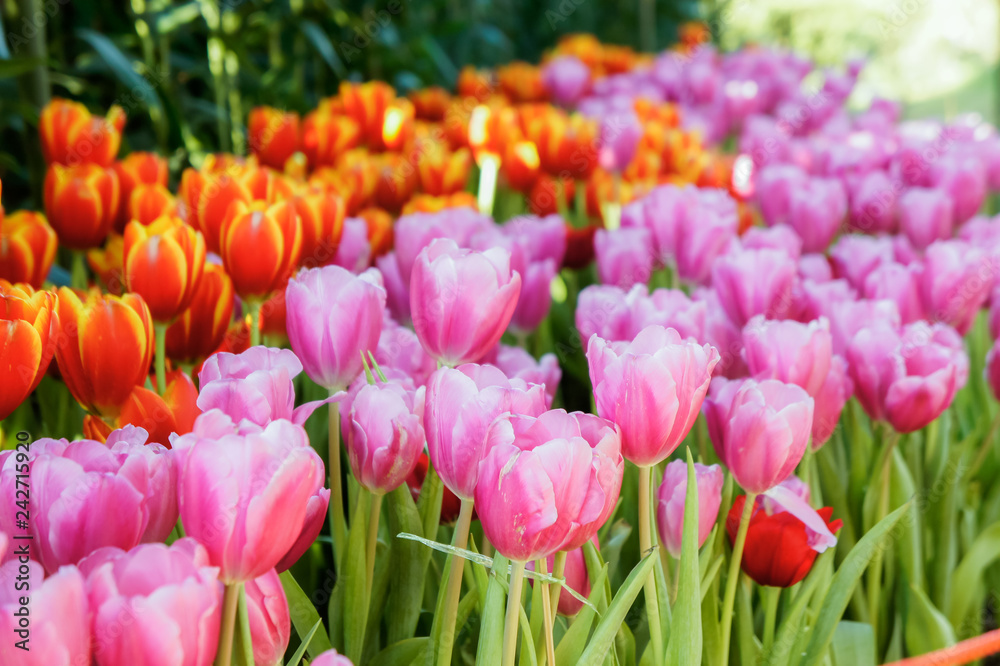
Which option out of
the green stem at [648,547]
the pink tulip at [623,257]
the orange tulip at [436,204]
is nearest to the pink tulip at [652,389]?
the green stem at [648,547]

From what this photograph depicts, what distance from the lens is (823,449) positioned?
90cm

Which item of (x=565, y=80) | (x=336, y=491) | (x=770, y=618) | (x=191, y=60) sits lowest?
(x=770, y=618)

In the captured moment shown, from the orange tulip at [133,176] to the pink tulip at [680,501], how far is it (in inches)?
29.2

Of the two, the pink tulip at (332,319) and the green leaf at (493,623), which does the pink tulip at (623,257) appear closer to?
the pink tulip at (332,319)

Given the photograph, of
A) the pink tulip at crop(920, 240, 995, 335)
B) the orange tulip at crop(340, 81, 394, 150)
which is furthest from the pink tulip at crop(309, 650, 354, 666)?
the orange tulip at crop(340, 81, 394, 150)

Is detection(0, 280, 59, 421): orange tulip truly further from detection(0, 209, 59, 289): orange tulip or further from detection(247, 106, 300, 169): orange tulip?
detection(247, 106, 300, 169): orange tulip

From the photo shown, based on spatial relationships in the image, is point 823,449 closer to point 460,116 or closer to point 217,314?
point 217,314

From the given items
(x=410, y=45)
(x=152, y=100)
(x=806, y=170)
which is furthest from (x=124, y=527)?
(x=410, y=45)

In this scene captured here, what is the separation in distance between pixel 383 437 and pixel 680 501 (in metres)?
0.23

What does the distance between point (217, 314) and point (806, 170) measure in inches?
56.9

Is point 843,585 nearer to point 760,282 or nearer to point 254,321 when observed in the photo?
point 760,282

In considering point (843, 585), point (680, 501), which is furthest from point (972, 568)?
point (680, 501)

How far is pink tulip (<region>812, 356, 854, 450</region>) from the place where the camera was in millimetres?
729

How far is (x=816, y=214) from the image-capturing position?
1360 millimetres
